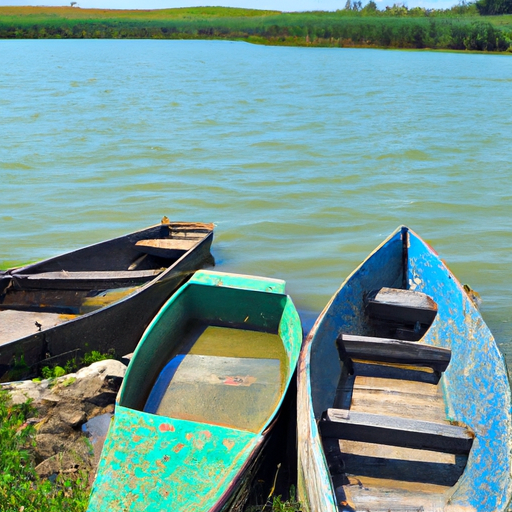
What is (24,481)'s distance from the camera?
3.79m

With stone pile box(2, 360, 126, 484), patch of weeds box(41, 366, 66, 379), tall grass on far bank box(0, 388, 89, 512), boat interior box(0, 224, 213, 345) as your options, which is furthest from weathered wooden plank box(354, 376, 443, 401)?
boat interior box(0, 224, 213, 345)

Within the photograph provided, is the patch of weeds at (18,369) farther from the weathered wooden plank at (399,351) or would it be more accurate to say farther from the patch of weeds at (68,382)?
the weathered wooden plank at (399,351)

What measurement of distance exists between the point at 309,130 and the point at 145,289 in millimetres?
12382

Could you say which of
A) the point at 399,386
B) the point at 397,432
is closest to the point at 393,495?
the point at 397,432

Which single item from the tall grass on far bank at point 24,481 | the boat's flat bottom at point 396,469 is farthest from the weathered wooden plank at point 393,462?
the tall grass on far bank at point 24,481

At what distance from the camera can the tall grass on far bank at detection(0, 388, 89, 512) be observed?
140 inches

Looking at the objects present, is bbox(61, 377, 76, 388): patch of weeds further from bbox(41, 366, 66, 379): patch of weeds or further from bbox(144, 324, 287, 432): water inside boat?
bbox(144, 324, 287, 432): water inside boat

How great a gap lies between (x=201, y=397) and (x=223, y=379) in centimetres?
32

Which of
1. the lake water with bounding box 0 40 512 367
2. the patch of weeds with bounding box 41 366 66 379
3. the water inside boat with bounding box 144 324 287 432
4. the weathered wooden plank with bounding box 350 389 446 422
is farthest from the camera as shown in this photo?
the lake water with bounding box 0 40 512 367

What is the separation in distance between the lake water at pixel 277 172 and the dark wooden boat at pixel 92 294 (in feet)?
4.50

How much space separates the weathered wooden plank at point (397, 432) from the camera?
13.3 feet

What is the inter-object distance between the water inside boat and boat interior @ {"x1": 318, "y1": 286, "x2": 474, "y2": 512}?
0.63 metres

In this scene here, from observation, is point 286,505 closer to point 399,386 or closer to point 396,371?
point 399,386

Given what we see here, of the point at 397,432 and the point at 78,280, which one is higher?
the point at 78,280
